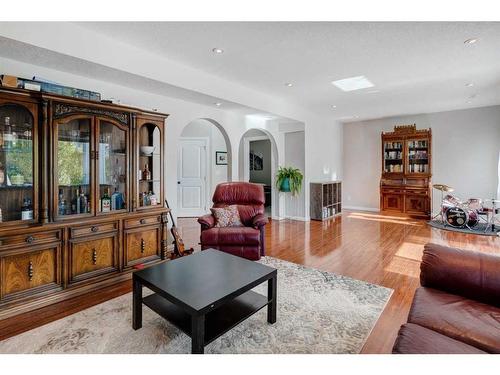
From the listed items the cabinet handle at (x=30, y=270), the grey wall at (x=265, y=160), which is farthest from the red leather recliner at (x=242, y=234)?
the grey wall at (x=265, y=160)

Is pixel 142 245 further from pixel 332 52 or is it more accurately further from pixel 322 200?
pixel 322 200

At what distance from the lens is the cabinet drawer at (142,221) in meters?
3.14

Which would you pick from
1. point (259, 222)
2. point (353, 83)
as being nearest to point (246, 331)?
point (259, 222)

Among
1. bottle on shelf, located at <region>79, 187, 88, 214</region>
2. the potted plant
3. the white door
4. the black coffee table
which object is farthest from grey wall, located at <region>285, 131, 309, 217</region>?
bottle on shelf, located at <region>79, 187, 88, 214</region>

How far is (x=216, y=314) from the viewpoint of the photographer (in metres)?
1.98

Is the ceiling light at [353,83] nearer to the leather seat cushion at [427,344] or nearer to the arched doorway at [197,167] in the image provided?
the arched doorway at [197,167]

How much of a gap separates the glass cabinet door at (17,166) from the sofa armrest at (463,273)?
331 cm

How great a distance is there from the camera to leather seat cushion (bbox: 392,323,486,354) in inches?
48.3

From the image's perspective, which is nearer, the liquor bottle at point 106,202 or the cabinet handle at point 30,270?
the cabinet handle at point 30,270

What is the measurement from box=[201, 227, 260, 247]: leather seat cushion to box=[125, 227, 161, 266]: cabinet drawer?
59cm

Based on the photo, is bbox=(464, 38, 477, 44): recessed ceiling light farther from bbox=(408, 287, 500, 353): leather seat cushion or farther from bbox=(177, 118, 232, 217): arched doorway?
bbox=(177, 118, 232, 217): arched doorway

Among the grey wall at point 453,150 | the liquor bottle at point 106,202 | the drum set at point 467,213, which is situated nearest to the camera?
the liquor bottle at point 106,202
